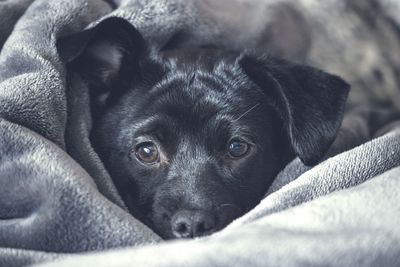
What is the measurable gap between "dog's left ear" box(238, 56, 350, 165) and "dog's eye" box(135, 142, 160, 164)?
38 centimetres

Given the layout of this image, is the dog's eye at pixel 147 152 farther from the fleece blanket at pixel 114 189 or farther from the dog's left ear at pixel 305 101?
the dog's left ear at pixel 305 101

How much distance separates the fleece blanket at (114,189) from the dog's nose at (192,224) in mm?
128

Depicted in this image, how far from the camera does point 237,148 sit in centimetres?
187

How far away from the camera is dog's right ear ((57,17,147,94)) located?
1.88 metres

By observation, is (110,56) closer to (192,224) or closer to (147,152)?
(147,152)

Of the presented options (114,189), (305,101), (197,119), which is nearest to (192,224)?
(114,189)

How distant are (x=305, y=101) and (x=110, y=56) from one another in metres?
0.60

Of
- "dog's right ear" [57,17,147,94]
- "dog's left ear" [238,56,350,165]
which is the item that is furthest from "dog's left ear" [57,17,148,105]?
"dog's left ear" [238,56,350,165]

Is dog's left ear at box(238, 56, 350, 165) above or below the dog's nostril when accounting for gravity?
above

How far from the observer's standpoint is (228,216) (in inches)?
→ 64.7

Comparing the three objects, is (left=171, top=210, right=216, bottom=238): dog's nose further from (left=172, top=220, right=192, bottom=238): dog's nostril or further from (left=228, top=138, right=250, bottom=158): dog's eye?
(left=228, top=138, right=250, bottom=158): dog's eye

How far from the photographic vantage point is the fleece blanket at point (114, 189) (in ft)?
3.77

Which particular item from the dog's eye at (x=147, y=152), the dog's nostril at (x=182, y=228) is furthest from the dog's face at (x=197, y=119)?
the dog's nostril at (x=182, y=228)

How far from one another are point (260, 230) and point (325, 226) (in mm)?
124
